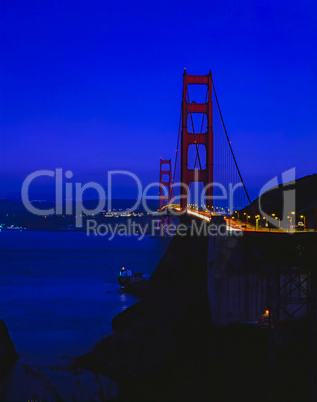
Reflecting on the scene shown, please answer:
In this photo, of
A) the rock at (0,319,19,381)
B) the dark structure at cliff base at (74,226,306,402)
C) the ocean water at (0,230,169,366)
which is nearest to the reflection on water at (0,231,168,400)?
the ocean water at (0,230,169,366)

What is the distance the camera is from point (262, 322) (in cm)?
1462

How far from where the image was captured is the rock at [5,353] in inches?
646

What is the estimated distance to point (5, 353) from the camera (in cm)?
1688

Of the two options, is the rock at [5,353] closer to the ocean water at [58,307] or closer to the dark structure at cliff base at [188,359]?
the ocean water at [58,307]

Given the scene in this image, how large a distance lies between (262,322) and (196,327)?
212cm

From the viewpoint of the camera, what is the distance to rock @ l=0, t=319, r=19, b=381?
53.8 ft

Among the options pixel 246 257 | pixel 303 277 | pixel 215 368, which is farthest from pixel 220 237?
pixel 215 368

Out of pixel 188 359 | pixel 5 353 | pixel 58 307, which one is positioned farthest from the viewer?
pixel 58 307

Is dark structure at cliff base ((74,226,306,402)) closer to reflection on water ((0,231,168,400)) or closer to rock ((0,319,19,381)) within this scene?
reflection on water ((0,231,168,400))

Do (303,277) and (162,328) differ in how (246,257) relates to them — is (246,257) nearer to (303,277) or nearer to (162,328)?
(303,277)

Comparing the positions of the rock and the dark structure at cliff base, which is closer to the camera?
the dark structure at cliff base

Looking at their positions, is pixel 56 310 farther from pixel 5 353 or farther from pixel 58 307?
pixel 5 353

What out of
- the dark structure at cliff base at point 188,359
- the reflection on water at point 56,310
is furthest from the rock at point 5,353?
the dark structure at cliff base at point 188,359

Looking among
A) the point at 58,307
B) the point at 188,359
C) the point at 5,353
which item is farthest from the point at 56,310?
the point at 188,359
